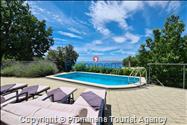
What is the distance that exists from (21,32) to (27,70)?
670 centimetres

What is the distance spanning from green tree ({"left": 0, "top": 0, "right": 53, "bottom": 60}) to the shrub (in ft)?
14.1

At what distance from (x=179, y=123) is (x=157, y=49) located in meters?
6.00

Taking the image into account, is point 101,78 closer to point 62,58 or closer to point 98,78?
point 98,78

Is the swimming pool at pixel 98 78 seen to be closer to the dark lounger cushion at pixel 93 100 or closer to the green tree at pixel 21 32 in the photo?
the dark lounger cushion at pixel 93 100

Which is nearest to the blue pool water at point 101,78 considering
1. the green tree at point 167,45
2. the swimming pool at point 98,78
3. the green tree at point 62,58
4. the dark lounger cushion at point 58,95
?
the swimming pool at point 98,78

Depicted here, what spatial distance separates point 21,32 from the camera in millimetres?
16891

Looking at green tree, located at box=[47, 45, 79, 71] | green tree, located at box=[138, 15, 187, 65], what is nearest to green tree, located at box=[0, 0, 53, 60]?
green tree, located at box=[47, 45, 79, 71]

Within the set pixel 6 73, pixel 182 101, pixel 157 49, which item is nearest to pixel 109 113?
pixel 182 101

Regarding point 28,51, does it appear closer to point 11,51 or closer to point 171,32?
point 11,51

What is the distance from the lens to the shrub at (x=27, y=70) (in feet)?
40.0

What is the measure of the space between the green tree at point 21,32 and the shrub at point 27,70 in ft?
14.1

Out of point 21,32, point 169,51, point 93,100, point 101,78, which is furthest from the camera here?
point 21,32

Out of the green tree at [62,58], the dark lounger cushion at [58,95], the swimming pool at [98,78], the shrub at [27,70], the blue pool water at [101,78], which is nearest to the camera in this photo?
the dark lounger cushion at [58,95]

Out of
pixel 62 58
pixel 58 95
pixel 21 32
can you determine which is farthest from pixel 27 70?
pixel 58 95
